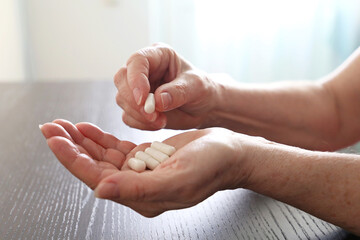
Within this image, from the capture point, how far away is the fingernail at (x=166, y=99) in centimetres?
87

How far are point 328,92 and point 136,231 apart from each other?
722 millimetres

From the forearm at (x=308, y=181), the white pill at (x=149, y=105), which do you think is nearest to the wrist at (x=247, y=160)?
the forearm at (x=308, y=181)

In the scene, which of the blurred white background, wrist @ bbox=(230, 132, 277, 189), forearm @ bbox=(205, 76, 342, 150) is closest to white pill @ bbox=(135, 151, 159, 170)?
wrist @ bbox=(230, 132, 277, 189)

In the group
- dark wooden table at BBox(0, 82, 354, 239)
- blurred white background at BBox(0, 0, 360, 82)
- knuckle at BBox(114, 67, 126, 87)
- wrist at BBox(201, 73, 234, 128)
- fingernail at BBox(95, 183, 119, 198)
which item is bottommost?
blurred white background at BBox(0, 0, 360, 82)

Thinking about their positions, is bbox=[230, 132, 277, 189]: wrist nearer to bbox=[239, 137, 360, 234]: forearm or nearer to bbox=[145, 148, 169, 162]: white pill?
bbox=[239, 137, 360, 234]: forearm

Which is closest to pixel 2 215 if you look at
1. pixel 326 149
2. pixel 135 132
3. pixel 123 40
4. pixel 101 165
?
pixel 101 165

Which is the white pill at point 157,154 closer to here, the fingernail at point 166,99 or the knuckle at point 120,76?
the fingernail at point 166,99

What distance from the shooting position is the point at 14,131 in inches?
45.3

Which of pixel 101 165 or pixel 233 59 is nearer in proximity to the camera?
pixel 101 165

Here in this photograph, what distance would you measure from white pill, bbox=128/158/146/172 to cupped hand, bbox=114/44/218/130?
0.56 ft

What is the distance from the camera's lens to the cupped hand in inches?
34.7

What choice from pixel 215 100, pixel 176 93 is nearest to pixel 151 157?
pixel 176 93

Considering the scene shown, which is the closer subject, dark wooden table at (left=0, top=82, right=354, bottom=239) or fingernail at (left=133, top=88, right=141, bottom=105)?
dark wooden table at (left=0, top=82, right=354, bottom=239)

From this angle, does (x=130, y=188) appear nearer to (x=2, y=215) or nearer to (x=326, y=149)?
(x=2, y=215)
